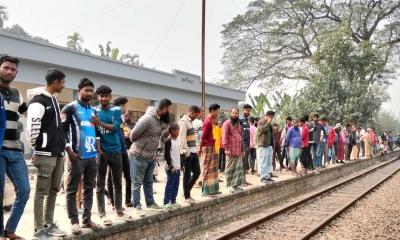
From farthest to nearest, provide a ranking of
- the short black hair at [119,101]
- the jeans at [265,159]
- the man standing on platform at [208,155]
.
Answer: the jeans at [265,159] < the man standing on platform at [208,155] < the short black hair at [119,101]

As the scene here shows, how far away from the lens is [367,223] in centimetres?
924

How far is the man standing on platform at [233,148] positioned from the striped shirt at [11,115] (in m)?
5.57

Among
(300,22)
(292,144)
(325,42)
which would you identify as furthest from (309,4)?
(292,144)

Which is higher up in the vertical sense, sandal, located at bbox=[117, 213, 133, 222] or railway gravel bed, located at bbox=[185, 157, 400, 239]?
sandal, located at bbox=[117, 213, 133, 222]

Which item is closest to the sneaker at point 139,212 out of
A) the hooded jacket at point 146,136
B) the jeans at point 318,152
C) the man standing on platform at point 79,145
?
the hooded jacket at point 146,136

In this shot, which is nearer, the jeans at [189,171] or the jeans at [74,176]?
the jeans at [74,176]

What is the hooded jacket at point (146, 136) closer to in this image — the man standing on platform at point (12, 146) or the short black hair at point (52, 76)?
the short black hair at point (52, 76)

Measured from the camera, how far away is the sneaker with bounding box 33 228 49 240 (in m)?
5.21

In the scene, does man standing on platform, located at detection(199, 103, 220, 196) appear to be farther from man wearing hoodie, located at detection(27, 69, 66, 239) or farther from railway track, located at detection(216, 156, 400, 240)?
man wearing hoodie, located at detection(27, 69, 66, 239)

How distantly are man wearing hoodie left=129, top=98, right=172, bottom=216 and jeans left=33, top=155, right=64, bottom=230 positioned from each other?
1.83 metres

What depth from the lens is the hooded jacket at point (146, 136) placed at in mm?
7051

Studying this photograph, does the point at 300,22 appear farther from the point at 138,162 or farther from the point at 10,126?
the point at 10,126

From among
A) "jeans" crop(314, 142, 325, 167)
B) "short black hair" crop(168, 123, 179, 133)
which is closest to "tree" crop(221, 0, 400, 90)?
"jeans" crop(314, 142, 325, 167)

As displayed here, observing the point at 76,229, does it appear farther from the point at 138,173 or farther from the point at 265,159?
the point at 265,159
